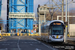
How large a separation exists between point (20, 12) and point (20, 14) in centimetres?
100

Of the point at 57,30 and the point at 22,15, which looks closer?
the point at 57,30

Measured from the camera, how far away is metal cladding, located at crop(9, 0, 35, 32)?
3034 inches

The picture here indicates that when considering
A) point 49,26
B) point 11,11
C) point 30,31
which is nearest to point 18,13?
point 11,11

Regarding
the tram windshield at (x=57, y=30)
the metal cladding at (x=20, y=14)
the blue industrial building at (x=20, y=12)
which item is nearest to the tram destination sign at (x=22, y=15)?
the metal cladding at (x=20, y=14)

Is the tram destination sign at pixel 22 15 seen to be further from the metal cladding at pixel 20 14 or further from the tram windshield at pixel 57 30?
the tram windshield at pixel 57 30

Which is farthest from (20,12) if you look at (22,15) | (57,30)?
(57,30)

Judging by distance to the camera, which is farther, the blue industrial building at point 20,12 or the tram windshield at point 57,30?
the blue industrial building at point 20,12

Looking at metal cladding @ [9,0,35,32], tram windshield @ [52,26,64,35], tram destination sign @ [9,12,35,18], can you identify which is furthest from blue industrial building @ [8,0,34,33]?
tram windshield @ [52,26,64,35]

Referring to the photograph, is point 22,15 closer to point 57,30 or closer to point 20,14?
point 20,14

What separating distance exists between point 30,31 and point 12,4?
12733 millimetres

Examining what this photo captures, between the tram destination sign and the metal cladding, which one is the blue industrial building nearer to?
the metal cladding

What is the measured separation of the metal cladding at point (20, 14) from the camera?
253ft

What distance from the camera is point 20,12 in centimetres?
7862

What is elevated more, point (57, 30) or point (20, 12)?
point (20, 12)
